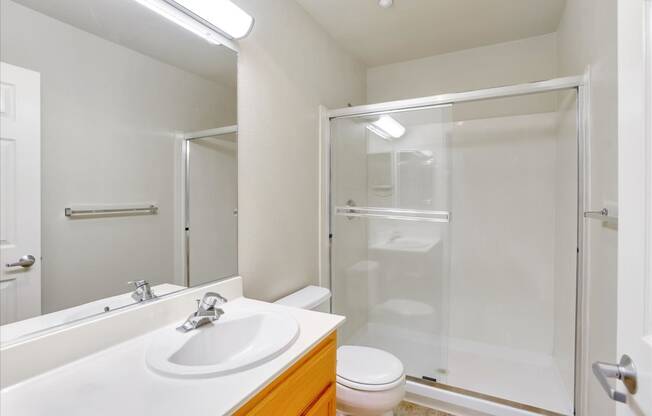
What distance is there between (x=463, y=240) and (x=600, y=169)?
4.24ft

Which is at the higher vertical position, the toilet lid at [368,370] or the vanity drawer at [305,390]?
the vanity drawer at [305,390]

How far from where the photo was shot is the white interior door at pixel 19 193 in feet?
2.65

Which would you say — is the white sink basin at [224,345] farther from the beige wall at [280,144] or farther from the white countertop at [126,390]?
the beige wall at [280,144]

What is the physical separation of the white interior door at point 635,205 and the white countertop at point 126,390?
73 cm

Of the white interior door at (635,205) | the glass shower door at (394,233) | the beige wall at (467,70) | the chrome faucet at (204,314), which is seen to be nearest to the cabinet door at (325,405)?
the chrome faucet at (204,314)

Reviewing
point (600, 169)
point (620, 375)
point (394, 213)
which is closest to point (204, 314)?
point (620, 375)

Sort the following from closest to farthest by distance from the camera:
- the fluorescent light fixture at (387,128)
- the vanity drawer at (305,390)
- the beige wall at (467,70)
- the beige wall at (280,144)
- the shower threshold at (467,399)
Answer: the vanity drawer at (305,390), the beige wall at (280,144), the shower threshold at (467,399), the fluorescent light fixture at (387,128), the beige wall at (467,70)

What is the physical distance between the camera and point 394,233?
2189mm

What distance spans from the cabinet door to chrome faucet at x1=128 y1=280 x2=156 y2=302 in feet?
2.21

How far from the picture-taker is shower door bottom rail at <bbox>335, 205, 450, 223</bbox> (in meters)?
1.96

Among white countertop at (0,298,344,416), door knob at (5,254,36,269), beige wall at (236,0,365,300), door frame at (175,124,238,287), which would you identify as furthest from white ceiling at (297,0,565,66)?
white countertop at (0,298,344,416)

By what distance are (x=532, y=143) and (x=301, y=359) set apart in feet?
7.59

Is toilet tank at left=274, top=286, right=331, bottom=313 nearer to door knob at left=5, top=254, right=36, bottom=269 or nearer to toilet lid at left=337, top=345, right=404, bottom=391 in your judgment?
toilet lid at left=337, top=345, right=404, bottom=391

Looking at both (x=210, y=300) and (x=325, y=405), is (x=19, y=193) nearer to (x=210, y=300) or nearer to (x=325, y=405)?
(x=210, y=300)
